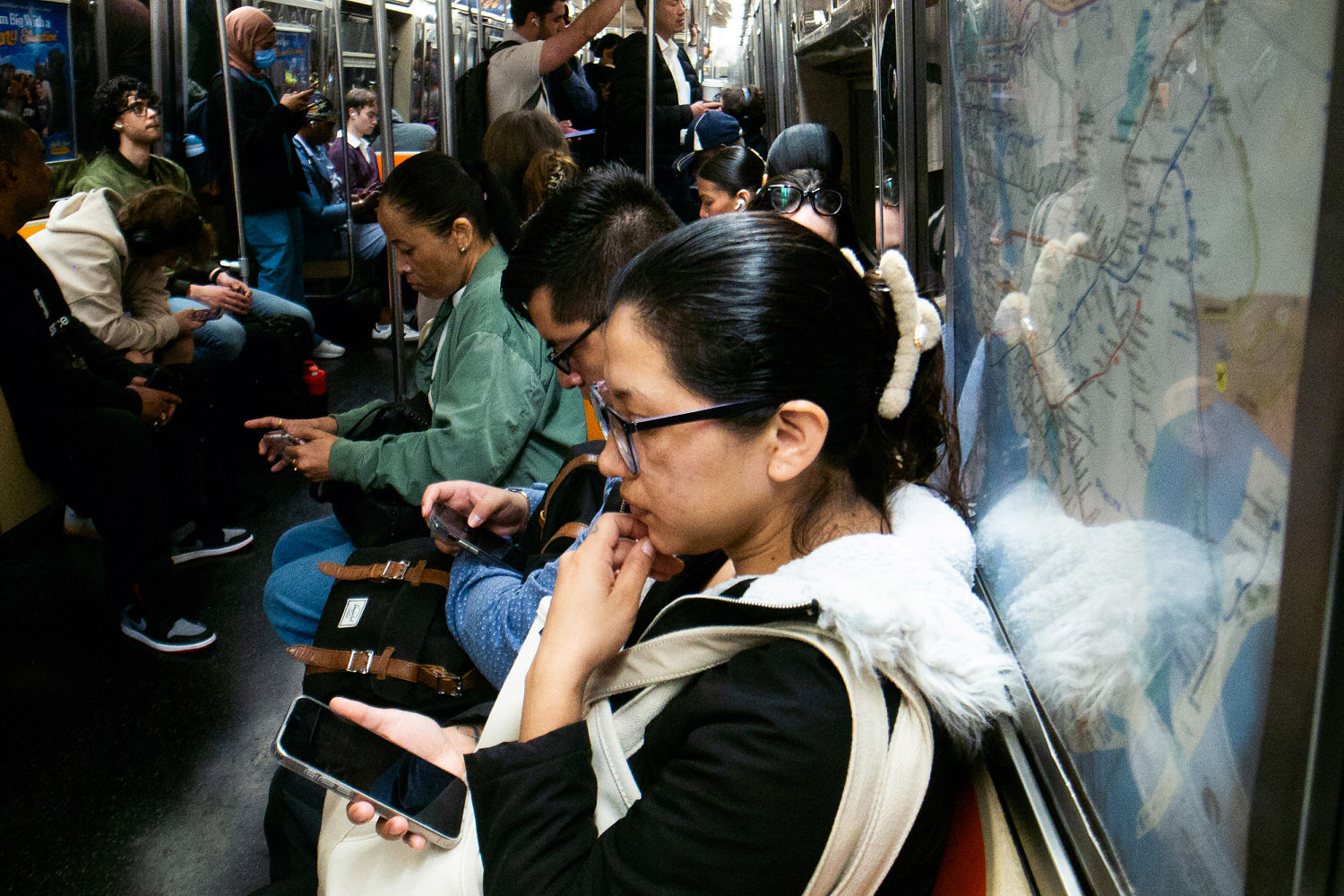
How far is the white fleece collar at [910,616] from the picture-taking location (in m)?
0.91

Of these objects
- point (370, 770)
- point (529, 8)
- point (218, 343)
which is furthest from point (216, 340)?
point (370, 770)

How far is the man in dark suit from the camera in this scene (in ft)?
17.2

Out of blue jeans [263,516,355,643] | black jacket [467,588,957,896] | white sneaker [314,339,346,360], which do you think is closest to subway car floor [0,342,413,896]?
blue jeans [263,516,355,643]

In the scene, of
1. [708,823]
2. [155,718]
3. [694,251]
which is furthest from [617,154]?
[708,823]

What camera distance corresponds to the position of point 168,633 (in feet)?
10.6

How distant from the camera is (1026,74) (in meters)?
1.06

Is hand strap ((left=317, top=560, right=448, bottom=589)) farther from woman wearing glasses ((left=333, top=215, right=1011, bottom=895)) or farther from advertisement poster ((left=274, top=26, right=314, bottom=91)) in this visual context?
advertisement poster ((left=274, top=26, right=314, bottom=91))

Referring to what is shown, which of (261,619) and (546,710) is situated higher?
(546,710)

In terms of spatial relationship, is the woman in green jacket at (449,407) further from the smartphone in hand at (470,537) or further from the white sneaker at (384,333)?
the white sneaker at (384,333)

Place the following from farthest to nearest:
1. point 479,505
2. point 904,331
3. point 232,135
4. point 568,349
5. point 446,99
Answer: point 232,135 < point 446,99 < point 479,505 < point 568,349 < point 904,331

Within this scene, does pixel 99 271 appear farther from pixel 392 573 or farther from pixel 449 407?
pixel 392 573

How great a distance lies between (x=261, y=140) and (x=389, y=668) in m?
4.73

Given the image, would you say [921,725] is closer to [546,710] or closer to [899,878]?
[899,878]

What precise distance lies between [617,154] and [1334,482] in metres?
5.36
